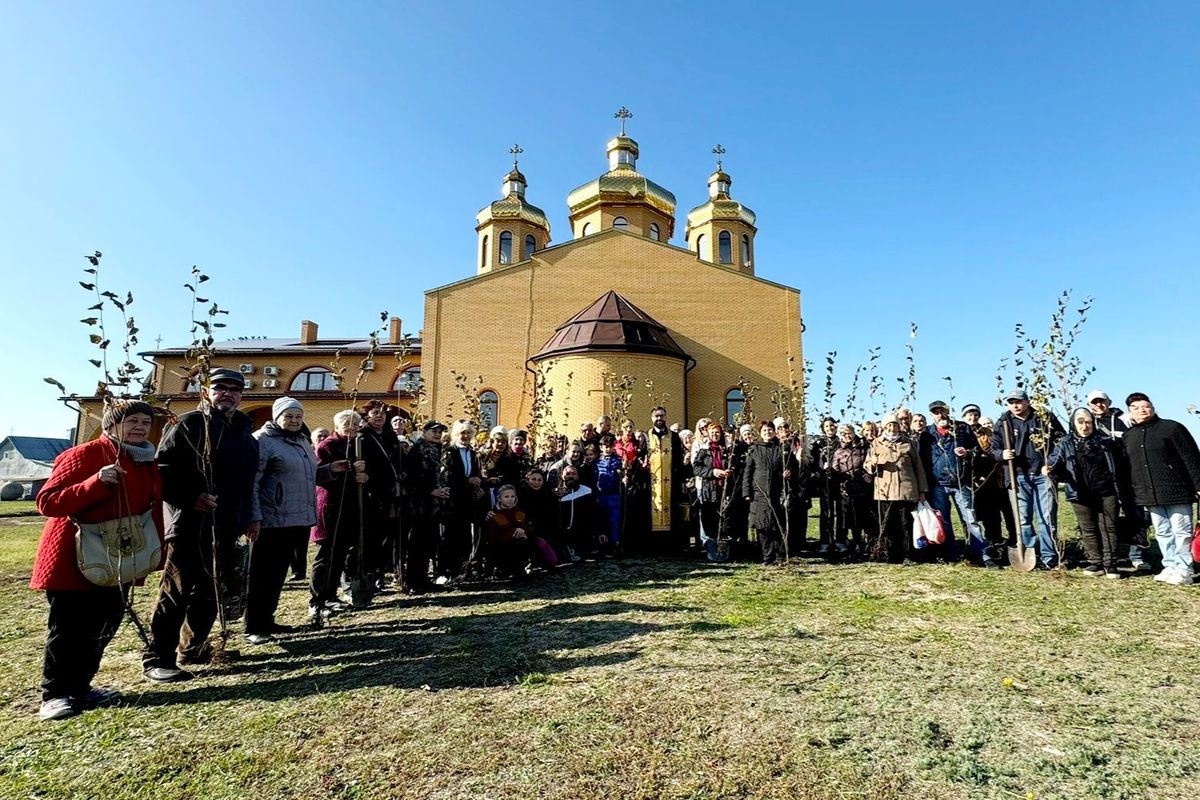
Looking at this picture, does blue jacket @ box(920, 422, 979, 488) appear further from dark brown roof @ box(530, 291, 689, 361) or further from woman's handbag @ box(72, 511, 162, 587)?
dark brown roof @ box(530, 291, 689, 361)

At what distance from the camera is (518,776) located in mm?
2516

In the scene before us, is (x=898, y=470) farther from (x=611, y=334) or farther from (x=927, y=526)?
(x=611, y=334)

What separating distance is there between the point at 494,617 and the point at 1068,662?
4.01 metres

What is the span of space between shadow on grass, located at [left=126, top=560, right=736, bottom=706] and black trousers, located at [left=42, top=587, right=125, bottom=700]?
0.30m

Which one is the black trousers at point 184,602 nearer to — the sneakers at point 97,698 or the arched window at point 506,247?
the sneakers at point 97,698

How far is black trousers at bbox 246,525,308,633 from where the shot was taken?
4666 mm

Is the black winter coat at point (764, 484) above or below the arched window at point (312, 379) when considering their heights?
below

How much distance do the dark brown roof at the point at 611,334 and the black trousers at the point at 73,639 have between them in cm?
1771

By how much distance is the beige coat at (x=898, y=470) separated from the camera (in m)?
7.41

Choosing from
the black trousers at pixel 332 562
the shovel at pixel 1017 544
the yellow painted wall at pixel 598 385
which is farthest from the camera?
the yellow painted wall at pixel 598 385

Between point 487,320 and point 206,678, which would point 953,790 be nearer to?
point 206,678

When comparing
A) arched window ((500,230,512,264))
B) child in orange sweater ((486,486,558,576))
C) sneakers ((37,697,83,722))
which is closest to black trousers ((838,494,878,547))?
child in orange sweater ((486,486,558,576))

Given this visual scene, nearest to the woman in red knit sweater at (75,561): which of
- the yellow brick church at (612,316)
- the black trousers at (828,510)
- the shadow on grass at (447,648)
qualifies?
the shadow on grass at (447,648)

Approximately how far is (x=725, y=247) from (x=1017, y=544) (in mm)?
25637
